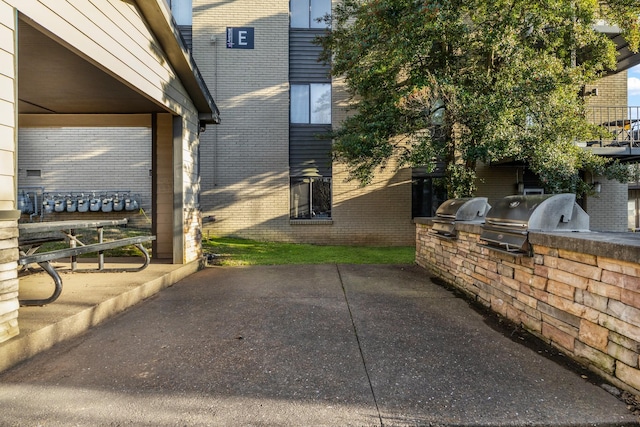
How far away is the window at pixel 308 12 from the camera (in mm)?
11656

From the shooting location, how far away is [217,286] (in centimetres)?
561

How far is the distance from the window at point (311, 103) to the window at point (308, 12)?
6.98 ft

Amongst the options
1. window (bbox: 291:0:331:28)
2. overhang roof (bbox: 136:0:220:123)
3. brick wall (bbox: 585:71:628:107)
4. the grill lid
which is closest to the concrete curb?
overhang roof (bbox: 136:0:220:123)

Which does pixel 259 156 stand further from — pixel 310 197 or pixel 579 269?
pixel 579 269

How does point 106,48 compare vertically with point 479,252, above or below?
above

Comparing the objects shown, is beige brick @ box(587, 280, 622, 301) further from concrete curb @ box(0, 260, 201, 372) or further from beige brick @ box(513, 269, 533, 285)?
concrete curb @ box(0, 260, 201, 372)

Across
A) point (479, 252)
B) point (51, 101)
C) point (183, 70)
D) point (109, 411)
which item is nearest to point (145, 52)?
point (183, 70)

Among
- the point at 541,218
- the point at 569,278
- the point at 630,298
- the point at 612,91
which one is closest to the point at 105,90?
the point at 541,218

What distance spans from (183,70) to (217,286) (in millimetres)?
3917

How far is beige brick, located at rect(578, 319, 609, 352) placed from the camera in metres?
2.62

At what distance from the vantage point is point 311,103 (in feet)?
38.6

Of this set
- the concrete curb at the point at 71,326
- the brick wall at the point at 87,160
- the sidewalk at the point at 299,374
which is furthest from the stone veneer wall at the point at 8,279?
the brick wall at the point at 87,160

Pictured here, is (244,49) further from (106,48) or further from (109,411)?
(109,411)

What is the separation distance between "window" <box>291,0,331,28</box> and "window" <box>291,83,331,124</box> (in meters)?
2.13
